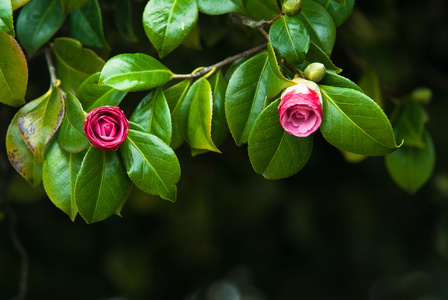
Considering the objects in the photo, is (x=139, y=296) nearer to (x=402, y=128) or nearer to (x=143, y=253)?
(x=143, y=253)

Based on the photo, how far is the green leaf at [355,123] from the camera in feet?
2.13

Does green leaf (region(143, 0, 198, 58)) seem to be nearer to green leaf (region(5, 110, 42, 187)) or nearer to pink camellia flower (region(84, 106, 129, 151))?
pink camellia flower (region(84, 106, 129, 151))

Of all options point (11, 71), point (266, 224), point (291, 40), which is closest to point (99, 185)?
point (11, 71)

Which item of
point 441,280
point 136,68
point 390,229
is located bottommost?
point 441,280

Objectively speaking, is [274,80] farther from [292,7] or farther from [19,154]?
[19,154]

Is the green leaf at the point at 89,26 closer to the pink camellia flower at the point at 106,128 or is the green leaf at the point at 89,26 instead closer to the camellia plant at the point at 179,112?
the camellia plant at the point at 179,112

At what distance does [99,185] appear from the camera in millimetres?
691

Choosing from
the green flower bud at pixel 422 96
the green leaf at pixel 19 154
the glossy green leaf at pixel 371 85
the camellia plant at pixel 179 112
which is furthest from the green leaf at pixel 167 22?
the green flower bud at pixel 422 96

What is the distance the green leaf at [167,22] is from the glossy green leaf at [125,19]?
261 millimetres

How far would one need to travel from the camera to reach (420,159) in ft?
3.41

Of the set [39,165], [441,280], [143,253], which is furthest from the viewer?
[441,280]

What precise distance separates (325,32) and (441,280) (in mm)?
1985

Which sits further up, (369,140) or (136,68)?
(136,68)

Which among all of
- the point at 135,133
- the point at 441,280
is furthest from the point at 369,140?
the point at 441,280
